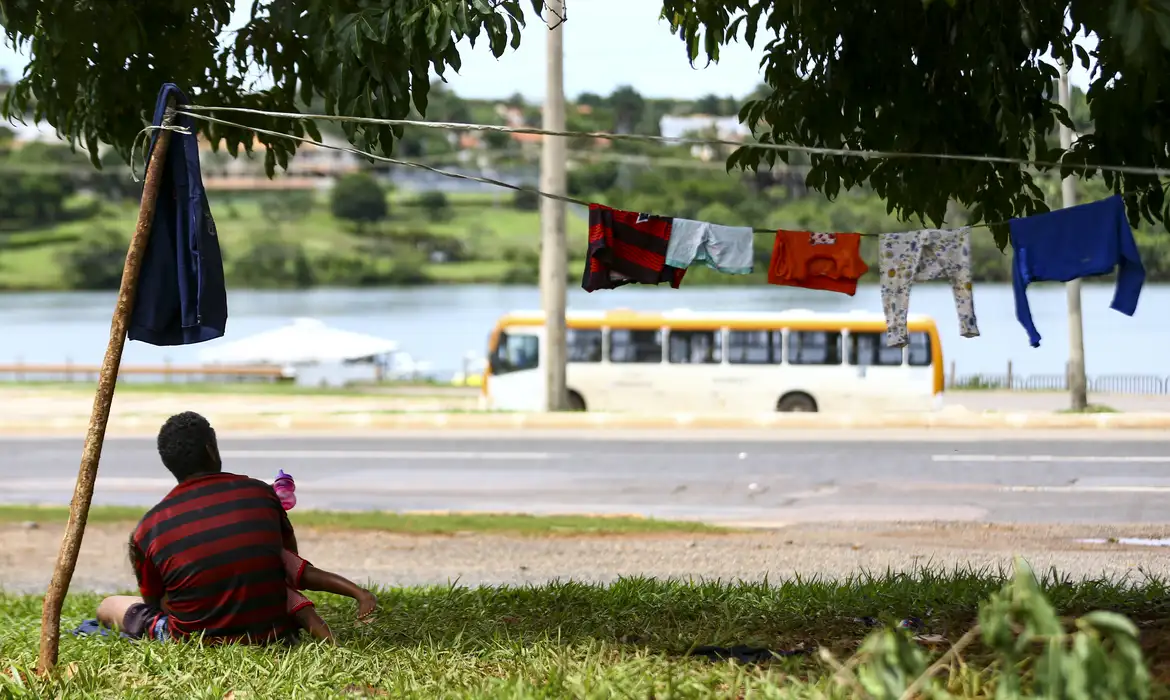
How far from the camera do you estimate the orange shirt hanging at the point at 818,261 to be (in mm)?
7758

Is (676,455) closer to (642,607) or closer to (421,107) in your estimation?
(642,607)

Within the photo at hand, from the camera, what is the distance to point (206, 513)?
5445 mm

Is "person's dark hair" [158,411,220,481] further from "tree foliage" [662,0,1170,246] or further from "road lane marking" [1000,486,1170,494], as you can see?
"road lane marking" [1000,486,1170,494]

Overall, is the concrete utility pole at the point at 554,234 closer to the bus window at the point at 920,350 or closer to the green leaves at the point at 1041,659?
the bus window at the point at 920,350

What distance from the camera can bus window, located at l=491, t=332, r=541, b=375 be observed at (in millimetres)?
24922

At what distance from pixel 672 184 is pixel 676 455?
5665 centimetres

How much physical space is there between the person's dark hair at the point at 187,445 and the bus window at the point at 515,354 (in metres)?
19.3

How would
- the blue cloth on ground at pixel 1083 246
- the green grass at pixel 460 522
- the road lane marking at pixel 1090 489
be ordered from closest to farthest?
the blue cloth on ground at pixel 1083 246 → the green grass at pixel 460 522 → the road lane marking at pixel 1090 489

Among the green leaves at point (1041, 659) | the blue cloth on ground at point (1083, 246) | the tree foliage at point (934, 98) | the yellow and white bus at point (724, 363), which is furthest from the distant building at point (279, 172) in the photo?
the green leaves at point (1041, 659)

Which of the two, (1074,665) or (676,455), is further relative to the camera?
(676,455)

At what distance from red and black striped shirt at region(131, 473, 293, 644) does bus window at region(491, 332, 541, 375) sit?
19267mm

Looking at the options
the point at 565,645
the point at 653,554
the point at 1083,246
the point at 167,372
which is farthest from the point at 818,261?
the point at 167,372

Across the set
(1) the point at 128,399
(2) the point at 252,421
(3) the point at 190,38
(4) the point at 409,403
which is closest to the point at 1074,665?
(3) the point at 190,38

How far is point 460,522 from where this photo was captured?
455 inches
